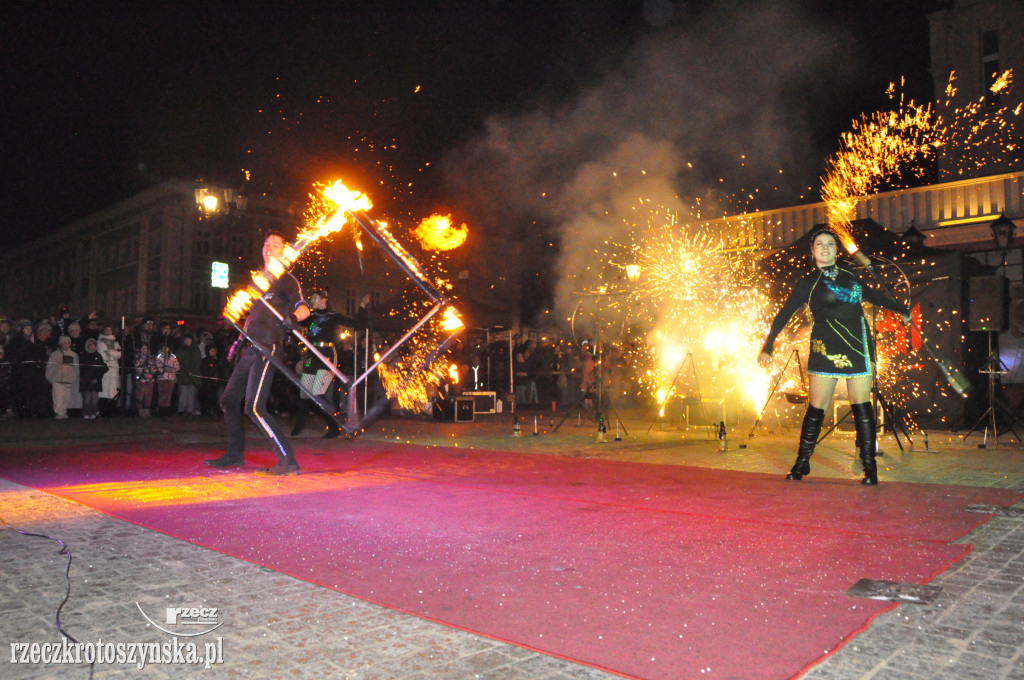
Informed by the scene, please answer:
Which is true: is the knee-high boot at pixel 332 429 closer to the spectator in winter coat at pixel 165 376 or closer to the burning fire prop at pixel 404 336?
the burning fire prop at pixel 404 336

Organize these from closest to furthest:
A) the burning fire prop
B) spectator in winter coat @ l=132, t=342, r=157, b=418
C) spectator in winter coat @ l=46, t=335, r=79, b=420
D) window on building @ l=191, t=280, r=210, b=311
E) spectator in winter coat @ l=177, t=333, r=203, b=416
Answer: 1. the burning fire prop
2. spectator in winter coat @ l=46, t=335, r=79, b=420
3. spectator in winter coat @ l=132, t=342, r=157, b=418
4. spectator in winter coat @ l=177, t=333, r=203, b=416
5. window on building @ l=191, t=280, r=210, b=311

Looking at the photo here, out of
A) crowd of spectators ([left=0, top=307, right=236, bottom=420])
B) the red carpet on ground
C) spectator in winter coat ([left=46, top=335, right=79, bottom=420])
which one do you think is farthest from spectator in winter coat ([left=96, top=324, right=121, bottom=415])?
the red carpet on ground

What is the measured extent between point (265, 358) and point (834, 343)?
5.03m

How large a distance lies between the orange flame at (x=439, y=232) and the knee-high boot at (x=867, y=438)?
43.8ft

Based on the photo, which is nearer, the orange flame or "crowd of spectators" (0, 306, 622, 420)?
"crowd of spectators" (0, 306, 622, 420)

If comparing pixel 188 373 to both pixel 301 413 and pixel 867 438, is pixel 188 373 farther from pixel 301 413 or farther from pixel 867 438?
pixel 867 438

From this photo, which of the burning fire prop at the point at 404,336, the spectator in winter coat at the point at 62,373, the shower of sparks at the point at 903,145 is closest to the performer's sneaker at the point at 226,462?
the burning fire prop at the point at 404,336

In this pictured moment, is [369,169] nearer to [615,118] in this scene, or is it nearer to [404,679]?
[615,118]

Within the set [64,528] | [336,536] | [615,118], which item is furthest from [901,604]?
[615,118]

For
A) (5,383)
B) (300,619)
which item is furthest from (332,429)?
(300,619)

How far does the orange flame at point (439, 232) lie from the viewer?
1788 cm

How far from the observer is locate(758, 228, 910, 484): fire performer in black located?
5816 mm

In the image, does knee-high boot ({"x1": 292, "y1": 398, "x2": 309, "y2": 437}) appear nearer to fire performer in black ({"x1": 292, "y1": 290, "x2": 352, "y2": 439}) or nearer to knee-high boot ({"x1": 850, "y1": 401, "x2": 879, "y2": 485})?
Answer: fire performer in black ({"x1": 292, "y1": 290, "x2": 352, "y2": 439})

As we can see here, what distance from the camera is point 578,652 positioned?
91.0 inches
